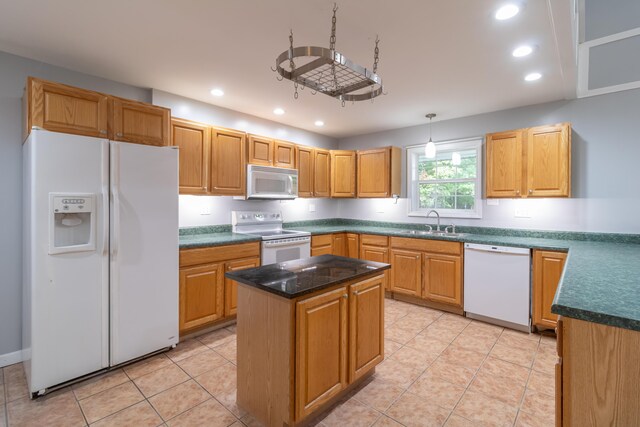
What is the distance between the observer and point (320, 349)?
5.66ft

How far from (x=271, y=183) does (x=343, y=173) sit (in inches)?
58.3

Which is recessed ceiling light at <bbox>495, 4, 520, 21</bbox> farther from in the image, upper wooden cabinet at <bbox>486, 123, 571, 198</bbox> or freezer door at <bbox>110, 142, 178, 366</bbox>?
freezer door at <bbox>110, 142, 178, 366</bbox>

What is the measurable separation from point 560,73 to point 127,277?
4.13m

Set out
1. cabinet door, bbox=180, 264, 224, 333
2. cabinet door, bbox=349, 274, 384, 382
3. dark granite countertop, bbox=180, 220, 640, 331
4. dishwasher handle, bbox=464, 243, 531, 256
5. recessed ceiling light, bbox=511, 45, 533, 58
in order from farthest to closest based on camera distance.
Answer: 1. dishwasher handle, bbox=464, 243, 531, 256
2. cabinet door, bbox=180, 264, 224, 333
3. recessed ceiling light, bbox=511, 45, 533, 58
4. cabinet door, bbox=349, 274, 384, 382
5. dark granite countertop, bbox=180, 220, 640, 331

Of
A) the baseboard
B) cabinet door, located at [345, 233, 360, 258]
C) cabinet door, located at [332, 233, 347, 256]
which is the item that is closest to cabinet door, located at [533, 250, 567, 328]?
cabinet door, located at [345, 233, 360, 258]

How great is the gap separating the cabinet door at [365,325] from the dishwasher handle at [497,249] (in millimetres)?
1755

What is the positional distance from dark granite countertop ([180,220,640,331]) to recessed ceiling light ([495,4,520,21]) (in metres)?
1.60

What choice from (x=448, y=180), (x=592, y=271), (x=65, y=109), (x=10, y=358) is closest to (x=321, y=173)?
(x=448, y=180)

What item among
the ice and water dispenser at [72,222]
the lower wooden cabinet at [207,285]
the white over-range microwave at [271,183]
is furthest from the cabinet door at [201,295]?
the white over-range microwave at [271,183]

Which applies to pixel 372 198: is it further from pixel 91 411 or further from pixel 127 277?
pixel 91 411

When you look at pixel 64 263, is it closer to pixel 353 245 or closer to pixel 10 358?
pixel 10 358

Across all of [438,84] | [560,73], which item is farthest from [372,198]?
[560,73]

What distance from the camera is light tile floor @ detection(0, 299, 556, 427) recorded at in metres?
1.85

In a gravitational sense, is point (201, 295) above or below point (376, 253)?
below
